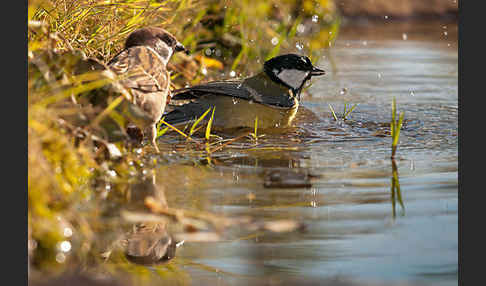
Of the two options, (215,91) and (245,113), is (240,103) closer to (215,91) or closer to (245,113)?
(245,113)

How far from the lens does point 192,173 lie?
4.30 metres

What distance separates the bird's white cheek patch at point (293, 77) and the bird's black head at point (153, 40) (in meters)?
1.16

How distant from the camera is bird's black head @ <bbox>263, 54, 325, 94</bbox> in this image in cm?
642

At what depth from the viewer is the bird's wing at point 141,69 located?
4.52m

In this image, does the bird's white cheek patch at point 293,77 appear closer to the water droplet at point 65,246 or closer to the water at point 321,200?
the water at point 321,200

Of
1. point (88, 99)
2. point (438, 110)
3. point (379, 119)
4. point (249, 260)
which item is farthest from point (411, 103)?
point (249, 260)

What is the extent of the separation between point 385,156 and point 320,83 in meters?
3.69

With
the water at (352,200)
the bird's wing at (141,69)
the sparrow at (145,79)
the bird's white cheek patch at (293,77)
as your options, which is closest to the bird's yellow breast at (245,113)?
the water at (352,200)

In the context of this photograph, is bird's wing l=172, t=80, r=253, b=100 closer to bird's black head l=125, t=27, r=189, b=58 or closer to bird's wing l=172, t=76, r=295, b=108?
bird's wing l=172, t=76, r=295, b=108

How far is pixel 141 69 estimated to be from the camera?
447 centimetres

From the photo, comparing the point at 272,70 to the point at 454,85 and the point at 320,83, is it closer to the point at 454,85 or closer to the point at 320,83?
the point at 320,83

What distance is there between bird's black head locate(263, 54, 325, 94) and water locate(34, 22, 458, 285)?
1.00ft

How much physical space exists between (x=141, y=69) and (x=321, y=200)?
1.49m

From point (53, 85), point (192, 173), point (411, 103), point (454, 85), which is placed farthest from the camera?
point (454, 85)
